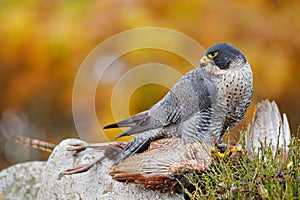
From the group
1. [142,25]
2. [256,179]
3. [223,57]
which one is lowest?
[256,179]

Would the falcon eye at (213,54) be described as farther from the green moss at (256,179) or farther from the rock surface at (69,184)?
the rock surface at (69,184)

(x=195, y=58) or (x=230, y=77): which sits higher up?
(x=195, y=58)

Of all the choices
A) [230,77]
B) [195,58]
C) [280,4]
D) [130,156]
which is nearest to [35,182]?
[130,156]

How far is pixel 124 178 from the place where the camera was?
2.09m

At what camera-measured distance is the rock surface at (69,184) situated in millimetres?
2193

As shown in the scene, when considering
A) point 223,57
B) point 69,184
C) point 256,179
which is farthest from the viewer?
point 69,184

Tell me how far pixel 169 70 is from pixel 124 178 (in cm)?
133

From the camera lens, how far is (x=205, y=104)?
82.3 inches

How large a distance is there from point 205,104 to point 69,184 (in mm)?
719

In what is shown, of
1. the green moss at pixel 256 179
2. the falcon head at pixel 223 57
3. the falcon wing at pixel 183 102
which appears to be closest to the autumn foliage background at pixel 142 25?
the falcon wing at pixel 183 102

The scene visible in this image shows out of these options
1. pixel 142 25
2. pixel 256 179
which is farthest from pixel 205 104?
pixel 142 25

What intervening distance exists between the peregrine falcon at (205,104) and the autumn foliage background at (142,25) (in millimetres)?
1210

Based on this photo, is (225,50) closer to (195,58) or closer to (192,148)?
(192,148)

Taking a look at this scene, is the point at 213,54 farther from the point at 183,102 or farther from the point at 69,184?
the point at 69,184
